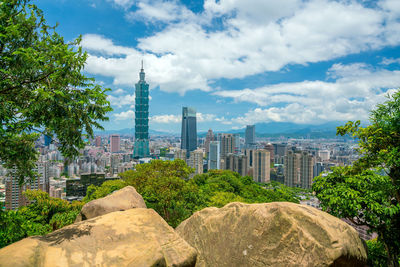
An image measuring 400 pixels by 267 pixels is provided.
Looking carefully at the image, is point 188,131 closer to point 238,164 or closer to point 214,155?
point 214,155

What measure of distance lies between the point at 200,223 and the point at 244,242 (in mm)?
1314

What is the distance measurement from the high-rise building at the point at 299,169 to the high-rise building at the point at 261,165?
5.71 metres

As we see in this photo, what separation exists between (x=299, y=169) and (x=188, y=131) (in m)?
104

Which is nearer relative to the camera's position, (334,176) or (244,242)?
(244,242)

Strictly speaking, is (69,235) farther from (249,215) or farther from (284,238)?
(284,238)

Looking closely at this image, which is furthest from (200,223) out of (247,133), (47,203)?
(247,133)

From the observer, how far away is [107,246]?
13.6 feet

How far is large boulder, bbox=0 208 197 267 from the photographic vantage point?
142 inches

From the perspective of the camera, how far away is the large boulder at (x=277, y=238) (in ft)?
13.9

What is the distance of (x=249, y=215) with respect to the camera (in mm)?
5121

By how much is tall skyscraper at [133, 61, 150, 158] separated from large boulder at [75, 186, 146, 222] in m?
122

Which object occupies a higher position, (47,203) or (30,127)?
(30,127)

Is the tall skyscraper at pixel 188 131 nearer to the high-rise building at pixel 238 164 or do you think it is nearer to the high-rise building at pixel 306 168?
the high-rise building at pixel 238 164

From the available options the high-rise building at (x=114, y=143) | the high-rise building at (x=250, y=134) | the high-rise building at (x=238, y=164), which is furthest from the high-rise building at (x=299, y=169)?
the high-rise building at (x=250, y=134)
